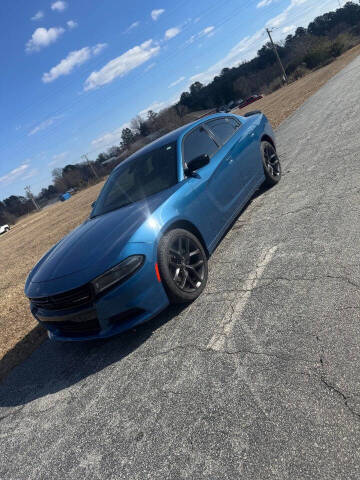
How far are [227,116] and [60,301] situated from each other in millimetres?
3987

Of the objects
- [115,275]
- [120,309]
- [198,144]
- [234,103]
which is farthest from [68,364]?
[234,103]

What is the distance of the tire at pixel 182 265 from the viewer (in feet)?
10.7

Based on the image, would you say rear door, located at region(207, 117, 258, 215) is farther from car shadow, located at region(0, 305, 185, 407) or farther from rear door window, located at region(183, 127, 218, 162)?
car shadow, located at region(0, 305, 185, 407)

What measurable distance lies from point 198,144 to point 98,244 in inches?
80.4

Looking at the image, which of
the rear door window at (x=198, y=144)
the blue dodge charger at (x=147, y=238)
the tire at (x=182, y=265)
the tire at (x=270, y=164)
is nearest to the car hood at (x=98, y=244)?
the blue dodge charger at (x=147, y=238)

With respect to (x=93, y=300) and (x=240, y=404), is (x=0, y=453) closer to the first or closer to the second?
(x=93, y=300)

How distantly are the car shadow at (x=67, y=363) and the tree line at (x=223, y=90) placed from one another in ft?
196

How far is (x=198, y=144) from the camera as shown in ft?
15.2

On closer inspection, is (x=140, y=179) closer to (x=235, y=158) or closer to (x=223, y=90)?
(x=235, y=158)

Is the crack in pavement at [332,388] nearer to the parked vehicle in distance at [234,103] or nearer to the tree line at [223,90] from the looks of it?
the tree line at [223,90]

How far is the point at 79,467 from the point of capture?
229cm

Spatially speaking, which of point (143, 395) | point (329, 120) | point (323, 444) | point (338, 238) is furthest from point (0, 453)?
point (329, 120)

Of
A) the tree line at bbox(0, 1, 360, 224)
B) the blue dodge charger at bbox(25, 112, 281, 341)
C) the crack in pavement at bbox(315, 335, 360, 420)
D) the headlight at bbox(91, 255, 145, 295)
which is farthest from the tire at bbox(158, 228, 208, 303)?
the tree line at bbox(0, 1, 360, 224)

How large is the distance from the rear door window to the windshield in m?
0.18
